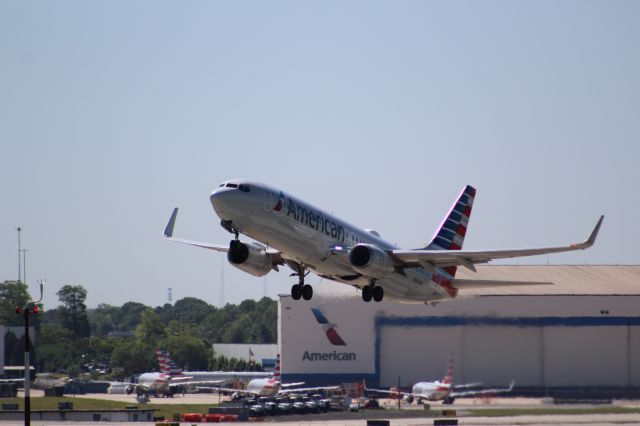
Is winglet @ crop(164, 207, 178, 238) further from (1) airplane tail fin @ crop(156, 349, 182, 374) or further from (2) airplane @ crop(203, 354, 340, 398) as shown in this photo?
(1) airplane tail fin @ crop(156, 349, 182, 374)

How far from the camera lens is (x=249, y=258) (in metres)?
56.0

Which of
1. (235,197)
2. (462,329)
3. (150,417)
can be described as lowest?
(150,417)

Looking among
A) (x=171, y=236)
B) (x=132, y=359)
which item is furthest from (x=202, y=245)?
(x=132, y=359)

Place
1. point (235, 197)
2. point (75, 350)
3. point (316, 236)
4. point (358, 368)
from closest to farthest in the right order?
point (235, 197) < point (316, 236) < point (358, 368) < point (75, 350)

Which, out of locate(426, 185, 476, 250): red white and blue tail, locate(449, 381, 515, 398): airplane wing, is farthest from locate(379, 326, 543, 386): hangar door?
locate(426, 185, 476, 250): red white and blue tail

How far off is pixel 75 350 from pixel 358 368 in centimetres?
7887

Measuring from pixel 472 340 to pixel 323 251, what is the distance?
45.6m

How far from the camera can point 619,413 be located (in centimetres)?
7925

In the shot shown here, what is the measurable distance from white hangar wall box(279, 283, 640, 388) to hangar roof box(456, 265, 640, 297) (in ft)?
9.14

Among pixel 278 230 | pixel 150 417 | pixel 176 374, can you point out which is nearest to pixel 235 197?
pixel 278 230

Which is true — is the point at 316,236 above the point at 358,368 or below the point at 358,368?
above

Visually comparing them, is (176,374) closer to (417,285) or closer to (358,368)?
(358,368)

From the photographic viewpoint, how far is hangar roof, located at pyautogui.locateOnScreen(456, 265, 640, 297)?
107m

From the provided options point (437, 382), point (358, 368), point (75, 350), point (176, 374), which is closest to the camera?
point (437, 382)
